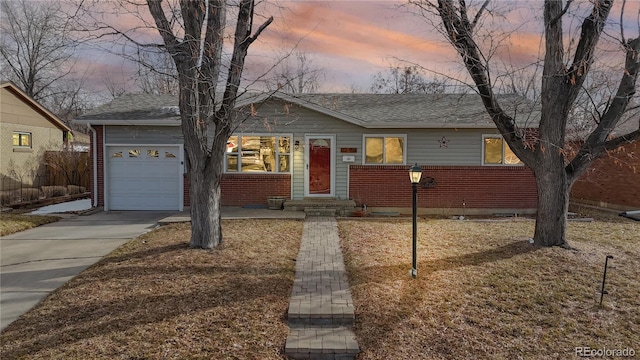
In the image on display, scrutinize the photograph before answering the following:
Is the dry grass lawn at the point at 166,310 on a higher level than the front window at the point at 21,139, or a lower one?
lower

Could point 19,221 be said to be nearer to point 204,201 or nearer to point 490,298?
point 204,201

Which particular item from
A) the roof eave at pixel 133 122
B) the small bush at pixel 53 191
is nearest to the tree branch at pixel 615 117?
the roof eave at pixel 133 122

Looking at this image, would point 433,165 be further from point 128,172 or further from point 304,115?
point 128,172

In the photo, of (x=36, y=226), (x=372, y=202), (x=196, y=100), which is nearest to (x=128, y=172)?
(x=36, y=226)

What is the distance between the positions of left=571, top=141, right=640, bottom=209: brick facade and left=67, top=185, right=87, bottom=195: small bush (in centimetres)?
1964

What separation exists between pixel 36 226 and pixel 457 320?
10.2m

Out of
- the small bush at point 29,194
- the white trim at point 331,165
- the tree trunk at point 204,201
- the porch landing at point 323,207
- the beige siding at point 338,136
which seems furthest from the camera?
the small bush at point 29,194

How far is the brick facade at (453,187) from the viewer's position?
11648 mm

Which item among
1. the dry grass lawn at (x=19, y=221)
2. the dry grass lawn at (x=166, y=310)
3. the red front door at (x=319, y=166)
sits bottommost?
the dry grass lawn at (x=166, y=310)

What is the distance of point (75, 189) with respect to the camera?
15.3 m

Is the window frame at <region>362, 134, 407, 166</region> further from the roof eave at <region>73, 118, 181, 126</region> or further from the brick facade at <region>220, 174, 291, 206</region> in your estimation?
the roof eave at <region>73, 118, 181, 126</region>

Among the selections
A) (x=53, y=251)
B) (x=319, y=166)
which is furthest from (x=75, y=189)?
(x=319, y=166)

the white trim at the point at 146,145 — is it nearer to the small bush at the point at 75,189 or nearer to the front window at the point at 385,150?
the small bush at the point at 75,189

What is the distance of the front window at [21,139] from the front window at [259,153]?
384 inches
